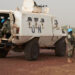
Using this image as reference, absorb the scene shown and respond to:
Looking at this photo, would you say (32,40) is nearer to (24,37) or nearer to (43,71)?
(24,37)

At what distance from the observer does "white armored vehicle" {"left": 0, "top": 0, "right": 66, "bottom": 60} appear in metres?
11.5

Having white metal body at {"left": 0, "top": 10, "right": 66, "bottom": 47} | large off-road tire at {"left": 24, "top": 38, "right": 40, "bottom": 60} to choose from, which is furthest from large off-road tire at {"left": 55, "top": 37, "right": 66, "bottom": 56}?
large off-road tire at {"left": 24, "top": 38, "right": 40, "bottom": 60}

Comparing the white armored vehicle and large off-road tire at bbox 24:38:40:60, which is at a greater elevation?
the white armored vehicle

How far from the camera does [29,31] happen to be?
11.8 meters

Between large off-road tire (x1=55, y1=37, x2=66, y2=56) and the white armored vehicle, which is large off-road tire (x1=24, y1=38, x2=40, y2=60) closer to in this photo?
the white armored vehicle

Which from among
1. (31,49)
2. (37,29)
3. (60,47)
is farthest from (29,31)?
(60,47)

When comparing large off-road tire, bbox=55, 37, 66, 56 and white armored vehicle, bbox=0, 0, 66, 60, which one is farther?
large off-road tire, bbox=55, 37, 66, 56

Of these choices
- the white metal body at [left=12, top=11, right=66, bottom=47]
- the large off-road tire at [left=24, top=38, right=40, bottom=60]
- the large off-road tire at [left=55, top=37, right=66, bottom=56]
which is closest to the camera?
the white metal body at [left=12, top=11, right=66, bottom=47]

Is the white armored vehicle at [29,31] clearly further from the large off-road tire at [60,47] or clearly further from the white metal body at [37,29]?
the large off-road tire at [60,47]

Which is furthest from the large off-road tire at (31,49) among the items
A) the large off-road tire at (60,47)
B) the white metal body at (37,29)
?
the large off-road tire at (60,47)

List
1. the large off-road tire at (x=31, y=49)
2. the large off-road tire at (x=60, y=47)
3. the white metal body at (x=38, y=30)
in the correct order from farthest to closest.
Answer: the large off-road tire at (x=60, y=47), the large off-road tire at (x=31, y=49), the white metal body at (x=38, y=30)

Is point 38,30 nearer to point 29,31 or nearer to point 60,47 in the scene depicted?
point 29,31

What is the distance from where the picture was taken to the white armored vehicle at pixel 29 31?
11.5 metres

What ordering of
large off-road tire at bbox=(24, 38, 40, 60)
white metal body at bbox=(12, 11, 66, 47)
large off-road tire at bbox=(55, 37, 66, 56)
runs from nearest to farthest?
white metal body at bbox=(12, 11, 66, 47) → large off-road tire at bbox=(24, 38, 40, 60) → large off-road tire at bbox=(55, 37, 66, 56)
